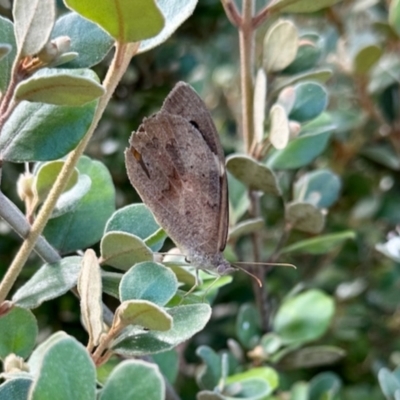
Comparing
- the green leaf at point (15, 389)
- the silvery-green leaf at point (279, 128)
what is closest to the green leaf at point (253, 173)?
the silvery-green leaf at point (279, 128)

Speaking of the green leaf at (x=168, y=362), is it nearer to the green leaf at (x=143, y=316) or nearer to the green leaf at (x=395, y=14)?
the green leaf at (x=143, y=316)

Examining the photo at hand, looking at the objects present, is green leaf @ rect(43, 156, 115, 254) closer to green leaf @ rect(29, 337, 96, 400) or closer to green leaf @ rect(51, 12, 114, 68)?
green leaf @ rect(51, 12, 114, 68)

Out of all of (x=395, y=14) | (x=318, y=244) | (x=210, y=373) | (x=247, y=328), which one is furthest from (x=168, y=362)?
(x=395, y=14)

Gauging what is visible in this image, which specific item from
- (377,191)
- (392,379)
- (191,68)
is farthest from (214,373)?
(377,191)

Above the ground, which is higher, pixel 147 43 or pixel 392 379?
pixel 147 43

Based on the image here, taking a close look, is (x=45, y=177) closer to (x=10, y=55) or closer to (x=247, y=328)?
(x=10, y=55)

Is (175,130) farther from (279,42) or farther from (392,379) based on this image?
(392,379)
